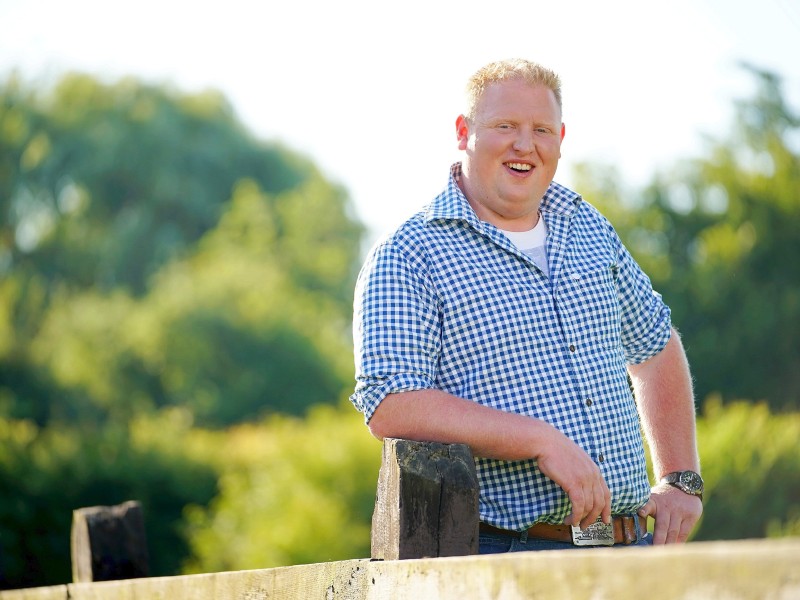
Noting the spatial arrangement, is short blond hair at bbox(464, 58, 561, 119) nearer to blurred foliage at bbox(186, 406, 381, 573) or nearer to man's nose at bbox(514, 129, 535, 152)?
man's nose at bbox(514, 129, 535, 152)

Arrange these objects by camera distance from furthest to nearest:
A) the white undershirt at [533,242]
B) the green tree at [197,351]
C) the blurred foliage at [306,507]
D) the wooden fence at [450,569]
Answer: the green tree at [197,351] < the blurred foliage at [306,507] < the white undershirt at [533,242] < the wooden fence at [450,569]

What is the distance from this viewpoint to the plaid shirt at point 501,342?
284cm

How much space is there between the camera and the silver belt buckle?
286 cm

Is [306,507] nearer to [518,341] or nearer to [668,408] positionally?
[668,408]

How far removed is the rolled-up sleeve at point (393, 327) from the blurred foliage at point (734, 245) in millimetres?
15488

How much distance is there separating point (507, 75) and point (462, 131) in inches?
9.0

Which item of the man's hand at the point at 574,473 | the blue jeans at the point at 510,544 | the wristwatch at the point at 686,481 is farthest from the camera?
the wristwatch at the point at 686,481

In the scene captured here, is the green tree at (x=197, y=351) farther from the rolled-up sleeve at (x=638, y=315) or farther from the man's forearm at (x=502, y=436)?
the man's forearm at (x=502, y=436)

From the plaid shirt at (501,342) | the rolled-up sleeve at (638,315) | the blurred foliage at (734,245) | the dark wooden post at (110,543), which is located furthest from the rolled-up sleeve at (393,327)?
the blurred foliage at (734,245)

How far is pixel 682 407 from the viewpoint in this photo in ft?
11.3

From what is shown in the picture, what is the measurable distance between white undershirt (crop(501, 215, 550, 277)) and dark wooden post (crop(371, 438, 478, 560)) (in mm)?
876

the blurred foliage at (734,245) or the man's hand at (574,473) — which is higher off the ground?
the blurred foliage at (734,245)

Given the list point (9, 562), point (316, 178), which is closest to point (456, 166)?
point (9, 562)

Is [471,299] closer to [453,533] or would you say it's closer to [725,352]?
[453,533]
